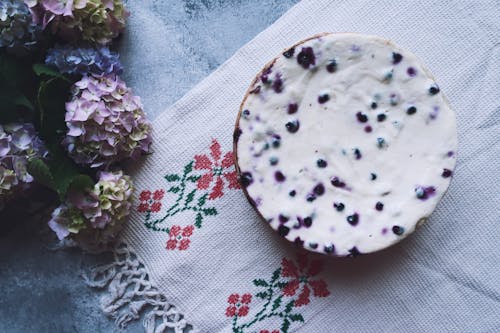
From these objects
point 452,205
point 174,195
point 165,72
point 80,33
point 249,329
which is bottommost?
point 249,329

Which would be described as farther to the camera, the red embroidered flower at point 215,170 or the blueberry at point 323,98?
the red embroidered flower at point 215,170

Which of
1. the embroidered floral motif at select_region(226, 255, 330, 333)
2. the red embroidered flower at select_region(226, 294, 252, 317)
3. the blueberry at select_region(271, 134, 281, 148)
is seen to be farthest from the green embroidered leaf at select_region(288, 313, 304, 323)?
the blueberry at select_region(271, 134, 281, 148)

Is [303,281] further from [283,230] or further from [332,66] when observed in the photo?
[332,66]

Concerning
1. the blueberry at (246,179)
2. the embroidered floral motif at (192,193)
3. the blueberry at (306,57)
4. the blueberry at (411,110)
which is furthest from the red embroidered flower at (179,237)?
the blueberry at (411,110)

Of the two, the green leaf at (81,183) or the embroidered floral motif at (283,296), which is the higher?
the green leaf at (81,183)

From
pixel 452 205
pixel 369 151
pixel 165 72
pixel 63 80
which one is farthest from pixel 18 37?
pixel 452 205

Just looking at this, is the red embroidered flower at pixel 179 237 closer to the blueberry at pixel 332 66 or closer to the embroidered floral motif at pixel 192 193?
the embroidered floral motif at pixel 192 193

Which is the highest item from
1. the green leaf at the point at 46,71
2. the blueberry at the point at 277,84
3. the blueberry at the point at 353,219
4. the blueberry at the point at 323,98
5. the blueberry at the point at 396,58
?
the blueberry at the point at 396,58

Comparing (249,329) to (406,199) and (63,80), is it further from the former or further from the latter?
(63,80)
